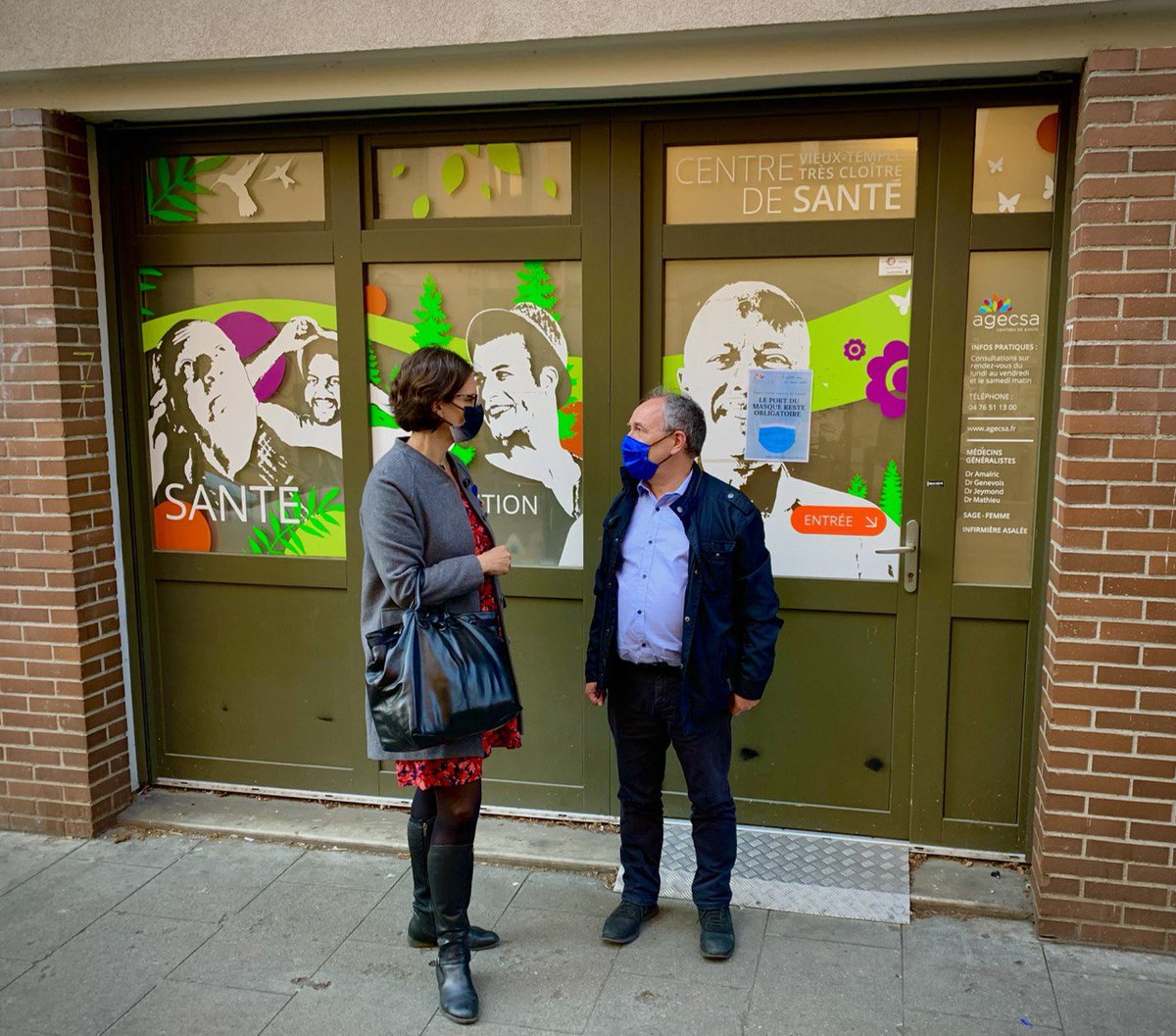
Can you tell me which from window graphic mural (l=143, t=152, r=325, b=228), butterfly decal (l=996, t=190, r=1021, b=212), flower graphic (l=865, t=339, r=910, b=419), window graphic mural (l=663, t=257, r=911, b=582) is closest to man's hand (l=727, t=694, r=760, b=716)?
window graphic mural (l=663, t=257, r=911, b=582)

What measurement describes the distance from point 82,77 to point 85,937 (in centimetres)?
324

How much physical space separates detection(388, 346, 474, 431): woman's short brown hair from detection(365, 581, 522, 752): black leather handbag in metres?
0.50

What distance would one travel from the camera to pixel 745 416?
3938 millimetres

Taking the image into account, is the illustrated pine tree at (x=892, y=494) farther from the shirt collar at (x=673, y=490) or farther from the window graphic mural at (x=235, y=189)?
the window graphic mural at (x=235, y=189)

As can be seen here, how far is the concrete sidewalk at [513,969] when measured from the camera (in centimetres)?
303

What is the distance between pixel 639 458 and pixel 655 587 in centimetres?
42

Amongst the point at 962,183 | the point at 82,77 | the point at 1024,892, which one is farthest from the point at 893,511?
the point at 82,77

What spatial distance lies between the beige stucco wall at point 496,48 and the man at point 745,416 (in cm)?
81

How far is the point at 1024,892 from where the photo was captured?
12.0ft

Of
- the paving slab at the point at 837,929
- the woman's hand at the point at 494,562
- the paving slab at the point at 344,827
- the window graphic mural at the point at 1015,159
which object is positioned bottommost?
the paving slab at the point at 837,929

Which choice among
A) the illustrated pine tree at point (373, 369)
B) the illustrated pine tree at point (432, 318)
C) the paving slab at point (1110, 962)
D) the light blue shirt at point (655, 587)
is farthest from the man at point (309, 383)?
the paving slab at point (1110, 962)

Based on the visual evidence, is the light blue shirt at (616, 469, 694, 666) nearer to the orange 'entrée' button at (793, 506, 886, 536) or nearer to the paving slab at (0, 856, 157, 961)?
the orange 'entrée' button at (793, 506, 886, 536)

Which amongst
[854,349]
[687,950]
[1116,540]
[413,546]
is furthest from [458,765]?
[1116,540]

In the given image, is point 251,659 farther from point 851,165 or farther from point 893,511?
point 851,165
